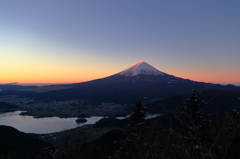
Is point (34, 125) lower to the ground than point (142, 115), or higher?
lower

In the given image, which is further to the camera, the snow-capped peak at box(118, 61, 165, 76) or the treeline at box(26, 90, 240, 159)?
the snow-capped peak at box(118, 61, 165, 76)

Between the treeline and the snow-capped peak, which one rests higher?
the snow-capped peak

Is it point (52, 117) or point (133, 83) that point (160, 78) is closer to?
point (133, 83)

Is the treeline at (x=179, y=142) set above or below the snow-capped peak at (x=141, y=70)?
below

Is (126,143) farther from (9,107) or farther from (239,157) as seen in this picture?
(9,107)

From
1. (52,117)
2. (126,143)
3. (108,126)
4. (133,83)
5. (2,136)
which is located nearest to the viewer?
(126,143)

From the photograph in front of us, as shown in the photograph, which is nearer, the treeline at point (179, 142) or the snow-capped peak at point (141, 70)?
the treeline at point (179, 142)

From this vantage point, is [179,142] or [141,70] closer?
[179,142]

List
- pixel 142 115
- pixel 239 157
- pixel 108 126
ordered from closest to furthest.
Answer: pixel 239 157, pixel 142 115, pixel 108 126

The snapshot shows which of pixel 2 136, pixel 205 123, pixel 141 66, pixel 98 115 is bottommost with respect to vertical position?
pixel 98 115

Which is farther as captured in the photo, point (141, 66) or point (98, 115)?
point (141, 66)

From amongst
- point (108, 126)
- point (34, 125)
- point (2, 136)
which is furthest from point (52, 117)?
point (2, 136)
